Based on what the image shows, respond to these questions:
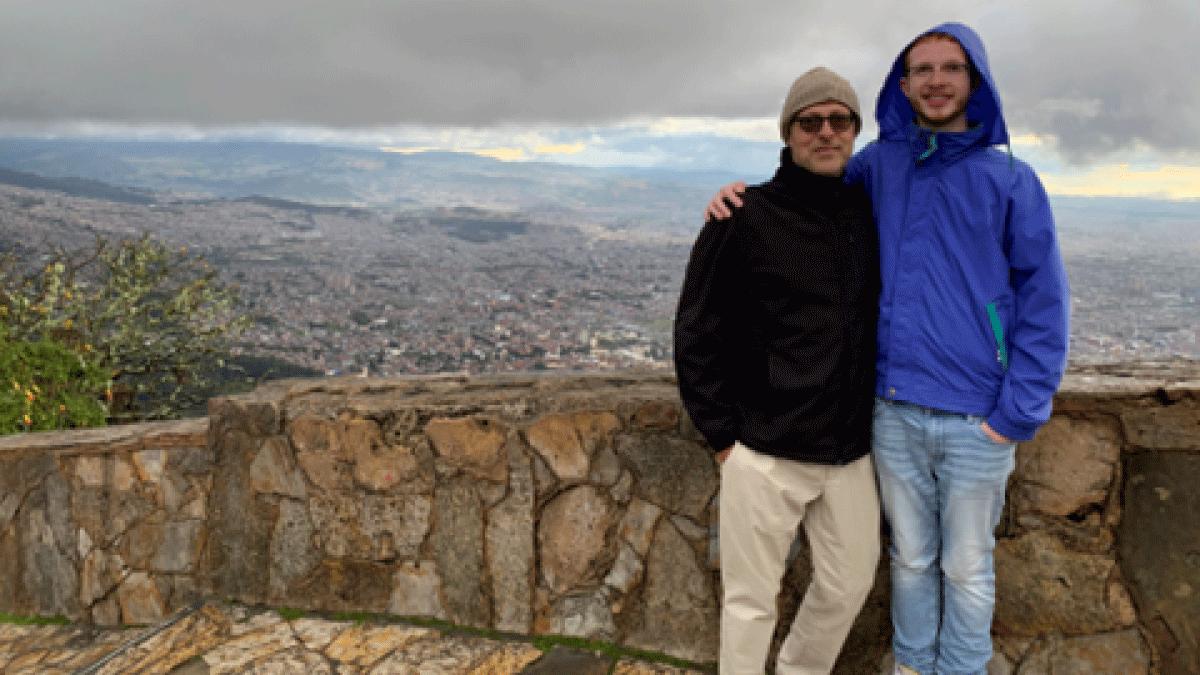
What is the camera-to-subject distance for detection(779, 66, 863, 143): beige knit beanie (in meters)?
1.80

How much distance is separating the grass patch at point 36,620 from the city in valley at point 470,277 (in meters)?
4.68

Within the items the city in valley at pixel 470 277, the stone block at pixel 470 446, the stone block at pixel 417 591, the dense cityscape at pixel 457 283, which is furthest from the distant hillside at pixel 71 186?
the stone block at pixel 470 446

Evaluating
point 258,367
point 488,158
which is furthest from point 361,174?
point 258,367

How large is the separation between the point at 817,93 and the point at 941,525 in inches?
44.4

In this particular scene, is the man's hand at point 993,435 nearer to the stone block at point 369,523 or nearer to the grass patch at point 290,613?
the stone block at point 369,523

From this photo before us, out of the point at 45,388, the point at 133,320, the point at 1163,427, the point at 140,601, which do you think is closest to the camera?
the point at 1163,427

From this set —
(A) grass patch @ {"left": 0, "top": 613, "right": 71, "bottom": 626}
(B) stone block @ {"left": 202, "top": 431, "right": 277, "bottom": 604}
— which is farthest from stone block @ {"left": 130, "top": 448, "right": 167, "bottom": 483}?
(A) grass patch @ {"left": 0, "top": 613, "right": 71, "bottom": 626}

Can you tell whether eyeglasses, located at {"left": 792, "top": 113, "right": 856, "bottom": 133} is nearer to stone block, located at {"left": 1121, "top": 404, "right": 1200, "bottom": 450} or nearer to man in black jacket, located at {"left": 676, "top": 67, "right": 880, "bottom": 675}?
man in black jacket, located at {"left": 676, "top": 67, "right": 880, "bottom": 675}

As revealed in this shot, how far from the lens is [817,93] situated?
1806mm

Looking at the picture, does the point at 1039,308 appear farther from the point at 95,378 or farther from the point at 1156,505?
the point at 95,378

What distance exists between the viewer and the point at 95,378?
554 centimetres

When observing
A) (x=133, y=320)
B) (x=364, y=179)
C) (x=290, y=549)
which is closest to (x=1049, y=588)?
(x=290, y=549)

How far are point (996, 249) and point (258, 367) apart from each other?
1267 centimetres

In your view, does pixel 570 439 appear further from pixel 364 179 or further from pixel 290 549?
pixel 364 179
